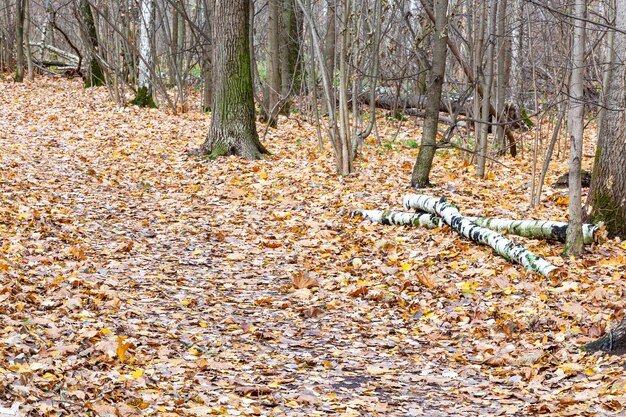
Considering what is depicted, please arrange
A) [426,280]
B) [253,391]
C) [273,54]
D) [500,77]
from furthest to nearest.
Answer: [273,54] < [500,77] < [426,280] < [253,391]

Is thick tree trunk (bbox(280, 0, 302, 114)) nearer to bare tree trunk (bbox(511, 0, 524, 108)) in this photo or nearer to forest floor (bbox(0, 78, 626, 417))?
bare tree trunk (bbox(511, 0, 524, 108))

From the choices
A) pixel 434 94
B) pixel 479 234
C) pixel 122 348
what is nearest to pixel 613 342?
pixel 479 234

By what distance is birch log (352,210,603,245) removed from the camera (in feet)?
24.5

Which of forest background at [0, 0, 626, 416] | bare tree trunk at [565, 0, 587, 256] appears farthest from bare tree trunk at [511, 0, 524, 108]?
bare tree trunk at [565, 0, 587, 256]

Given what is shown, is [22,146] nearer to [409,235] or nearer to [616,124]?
[409,235]

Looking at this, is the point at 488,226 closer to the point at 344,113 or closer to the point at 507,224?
the point at 507,224

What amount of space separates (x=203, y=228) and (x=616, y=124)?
493 cm

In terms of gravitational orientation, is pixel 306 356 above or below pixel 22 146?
below

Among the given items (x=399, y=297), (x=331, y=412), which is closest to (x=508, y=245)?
(x=399, y=297)

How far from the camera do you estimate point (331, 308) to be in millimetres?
6512

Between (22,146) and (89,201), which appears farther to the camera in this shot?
(22,146)

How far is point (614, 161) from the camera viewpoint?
7.60 meters

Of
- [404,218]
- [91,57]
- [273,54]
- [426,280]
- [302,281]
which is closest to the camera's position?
[426,280]

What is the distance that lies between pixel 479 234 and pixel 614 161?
5.32 ft
